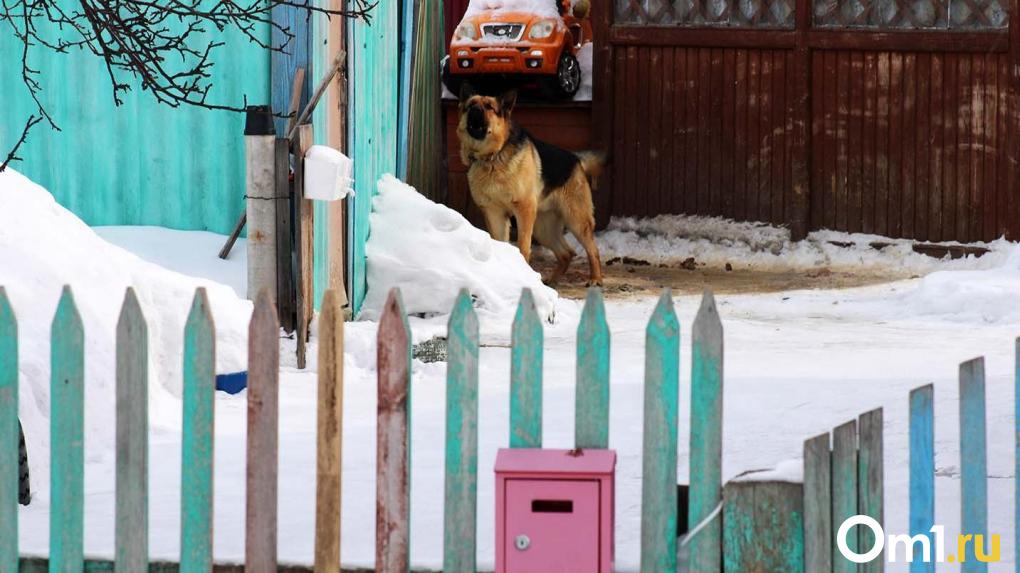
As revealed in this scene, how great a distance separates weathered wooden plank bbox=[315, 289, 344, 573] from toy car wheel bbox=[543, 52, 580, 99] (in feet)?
39.2

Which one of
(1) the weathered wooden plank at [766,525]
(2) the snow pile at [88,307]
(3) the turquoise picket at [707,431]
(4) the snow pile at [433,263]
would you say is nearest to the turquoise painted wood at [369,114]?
(4) the snow pile at [433,263]

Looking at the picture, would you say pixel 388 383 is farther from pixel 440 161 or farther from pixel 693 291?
pixel 440 161

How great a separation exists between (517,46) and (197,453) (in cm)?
1184

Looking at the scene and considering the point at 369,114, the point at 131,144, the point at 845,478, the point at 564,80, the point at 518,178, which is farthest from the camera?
the point at 564,80

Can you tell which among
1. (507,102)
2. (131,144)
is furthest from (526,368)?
(507,102)

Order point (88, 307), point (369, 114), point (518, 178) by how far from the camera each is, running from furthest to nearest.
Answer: point (518, 178) → point (369, 114) → point (88, 307)

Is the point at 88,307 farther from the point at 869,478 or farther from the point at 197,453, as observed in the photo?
the point at 869,478

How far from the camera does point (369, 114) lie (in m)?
10.8

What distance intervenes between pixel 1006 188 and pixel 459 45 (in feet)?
16.4

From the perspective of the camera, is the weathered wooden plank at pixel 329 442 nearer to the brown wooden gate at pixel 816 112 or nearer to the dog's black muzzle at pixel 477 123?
the dog's black muzzle at pixel 477 123

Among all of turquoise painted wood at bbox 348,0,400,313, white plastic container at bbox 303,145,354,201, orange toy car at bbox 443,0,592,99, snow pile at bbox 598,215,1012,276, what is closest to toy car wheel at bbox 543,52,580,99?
orange toy car at bbox 443,0,592,99

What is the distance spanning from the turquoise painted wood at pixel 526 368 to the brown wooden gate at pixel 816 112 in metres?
12.0

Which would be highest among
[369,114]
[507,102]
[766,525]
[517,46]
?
[517,46]

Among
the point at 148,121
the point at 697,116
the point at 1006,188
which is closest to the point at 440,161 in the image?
the point at 697,116
